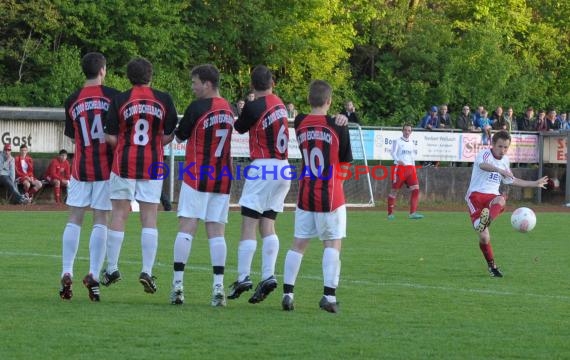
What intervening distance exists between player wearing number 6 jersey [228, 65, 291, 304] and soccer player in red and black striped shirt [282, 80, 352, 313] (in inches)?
16.9

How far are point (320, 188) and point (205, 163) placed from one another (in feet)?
3.29

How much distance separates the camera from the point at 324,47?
41.6m

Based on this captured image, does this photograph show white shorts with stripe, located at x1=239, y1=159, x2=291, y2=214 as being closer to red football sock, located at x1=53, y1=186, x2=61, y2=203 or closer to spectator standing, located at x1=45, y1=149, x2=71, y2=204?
spectator standing, located at x1=45, y1=149, x2=71, y2=204

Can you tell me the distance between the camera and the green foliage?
35.5m

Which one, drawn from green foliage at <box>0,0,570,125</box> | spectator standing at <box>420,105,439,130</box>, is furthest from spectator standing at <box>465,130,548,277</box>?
green foliage at <box>0,0,570,125</box>

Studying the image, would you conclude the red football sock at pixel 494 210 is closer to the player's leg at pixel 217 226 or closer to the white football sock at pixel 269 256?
the white football sock at pixel 269 256

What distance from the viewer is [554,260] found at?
15211mm

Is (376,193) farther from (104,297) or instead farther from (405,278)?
(104,297)

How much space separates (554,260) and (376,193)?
15809mm

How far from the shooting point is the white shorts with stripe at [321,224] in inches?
377

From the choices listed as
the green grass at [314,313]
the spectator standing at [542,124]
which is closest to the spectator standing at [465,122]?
the spectator standing at [542,124]

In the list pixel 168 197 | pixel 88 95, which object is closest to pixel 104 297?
pixel 88 95

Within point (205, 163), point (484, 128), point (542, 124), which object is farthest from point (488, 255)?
point (542, 124)

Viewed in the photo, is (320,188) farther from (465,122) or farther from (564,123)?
(564,123)
